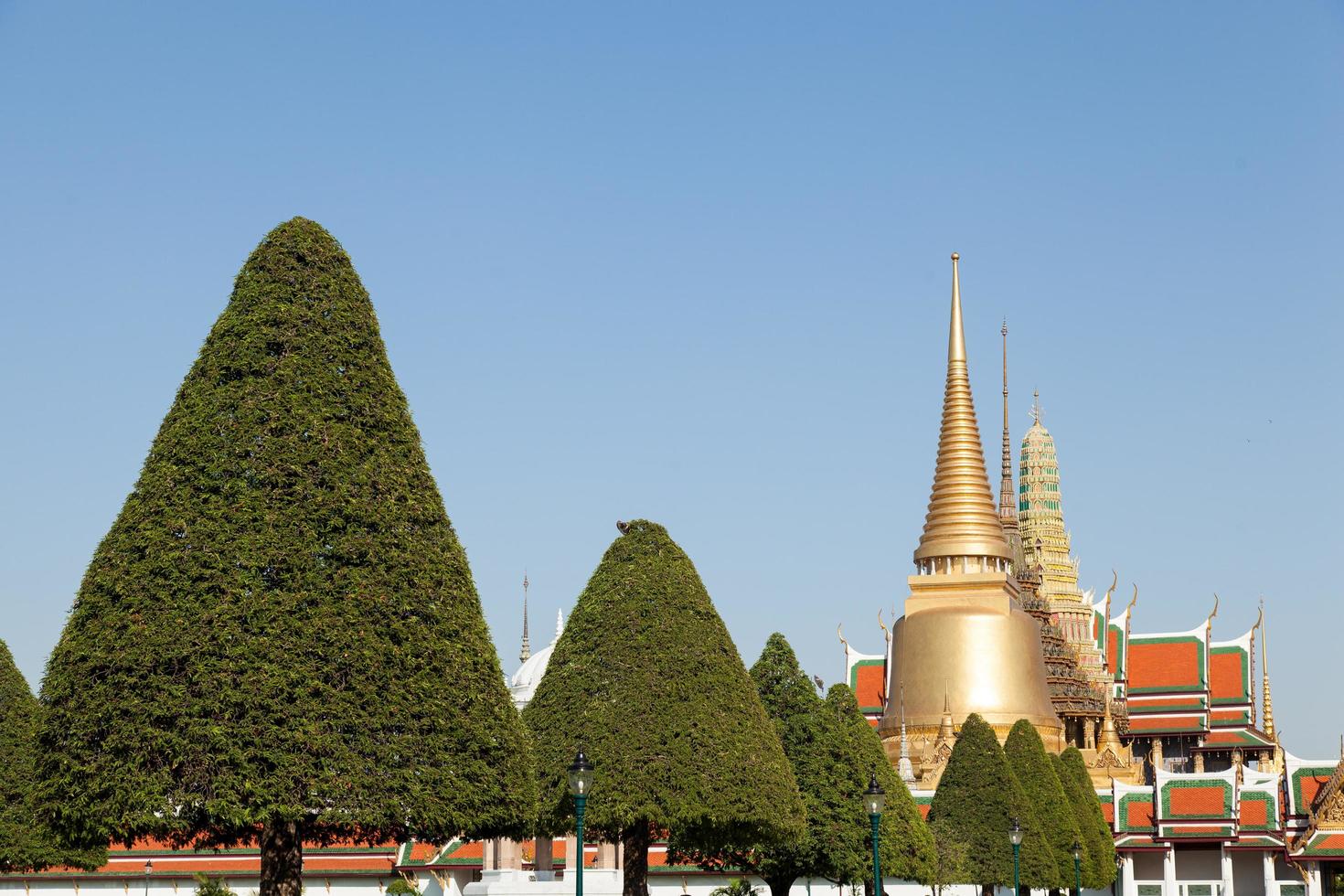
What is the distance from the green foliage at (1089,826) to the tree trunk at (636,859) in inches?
1096

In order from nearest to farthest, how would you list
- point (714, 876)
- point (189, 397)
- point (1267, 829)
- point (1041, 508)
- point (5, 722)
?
point (189, 397), point (5, 722), point (714, 876), point (1267, 829), point (1041, 508)

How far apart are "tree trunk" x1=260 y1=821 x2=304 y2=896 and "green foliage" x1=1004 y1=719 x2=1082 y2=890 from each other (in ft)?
110

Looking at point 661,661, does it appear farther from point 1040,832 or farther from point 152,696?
point 1040,832

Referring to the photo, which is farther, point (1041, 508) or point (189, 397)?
point (1041, 508)

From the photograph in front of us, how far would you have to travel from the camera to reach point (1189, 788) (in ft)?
223

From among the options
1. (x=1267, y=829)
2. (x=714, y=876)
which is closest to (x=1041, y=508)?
(x=1267, y=829)

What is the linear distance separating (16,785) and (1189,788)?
4920 cm

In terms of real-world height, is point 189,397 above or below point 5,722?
above

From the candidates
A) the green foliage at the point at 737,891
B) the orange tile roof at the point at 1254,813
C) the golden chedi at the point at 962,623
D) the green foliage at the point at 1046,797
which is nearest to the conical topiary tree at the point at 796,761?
the green foliage at the point at 737,891

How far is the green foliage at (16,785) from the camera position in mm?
32875

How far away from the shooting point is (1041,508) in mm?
127688

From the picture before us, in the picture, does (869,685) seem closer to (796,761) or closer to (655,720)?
(796,761)

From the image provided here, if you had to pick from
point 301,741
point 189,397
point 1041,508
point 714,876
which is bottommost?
point 714,876

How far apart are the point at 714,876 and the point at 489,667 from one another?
3725 cm
